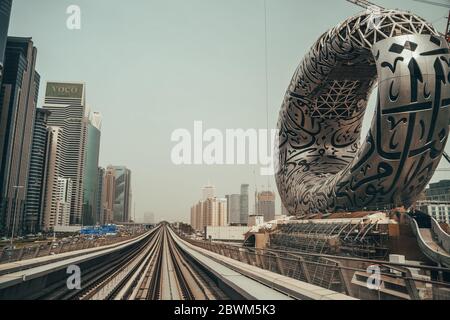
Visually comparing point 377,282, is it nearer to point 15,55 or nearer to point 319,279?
point 319,279

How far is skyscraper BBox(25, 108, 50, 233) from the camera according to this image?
7331cm

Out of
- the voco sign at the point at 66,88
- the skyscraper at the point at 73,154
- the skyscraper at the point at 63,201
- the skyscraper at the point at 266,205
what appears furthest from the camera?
the skyscraper at the point at 266,205

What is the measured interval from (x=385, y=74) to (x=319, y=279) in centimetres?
1367

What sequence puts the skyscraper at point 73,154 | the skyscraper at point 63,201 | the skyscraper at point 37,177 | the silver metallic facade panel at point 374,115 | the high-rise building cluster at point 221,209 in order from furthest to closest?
the high-rise building cluster at point 221,209 → the skyscraper at point 63,201 → the skyscraper at point 37,177 → the skyscraper at point 73,154 → the silver metallic facade panel at point 374,115

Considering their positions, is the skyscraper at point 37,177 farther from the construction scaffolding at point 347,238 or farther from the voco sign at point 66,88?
the construction scaffolding at point 347,238

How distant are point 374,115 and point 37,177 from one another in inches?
3116

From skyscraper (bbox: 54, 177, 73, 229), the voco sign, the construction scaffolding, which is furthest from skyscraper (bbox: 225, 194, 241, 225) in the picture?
the voco sign

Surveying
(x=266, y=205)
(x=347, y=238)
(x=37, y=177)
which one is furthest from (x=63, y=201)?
(x=347, y=238)

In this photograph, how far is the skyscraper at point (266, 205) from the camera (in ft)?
271

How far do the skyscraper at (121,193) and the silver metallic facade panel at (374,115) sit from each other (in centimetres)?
10588

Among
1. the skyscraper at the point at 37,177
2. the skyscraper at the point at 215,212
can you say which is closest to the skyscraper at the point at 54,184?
the skyscraper at the point at 37,177

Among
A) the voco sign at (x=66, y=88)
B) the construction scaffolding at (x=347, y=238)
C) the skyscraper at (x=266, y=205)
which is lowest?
the construction scaffolding at (x=347, y=238)

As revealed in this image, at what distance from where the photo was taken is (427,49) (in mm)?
14656

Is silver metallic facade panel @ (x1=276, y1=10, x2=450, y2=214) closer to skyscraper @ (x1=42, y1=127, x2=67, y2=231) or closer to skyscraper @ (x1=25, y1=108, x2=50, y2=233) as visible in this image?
skyscraper @ (x1=42, y1=127, x2=67, y2=231)
